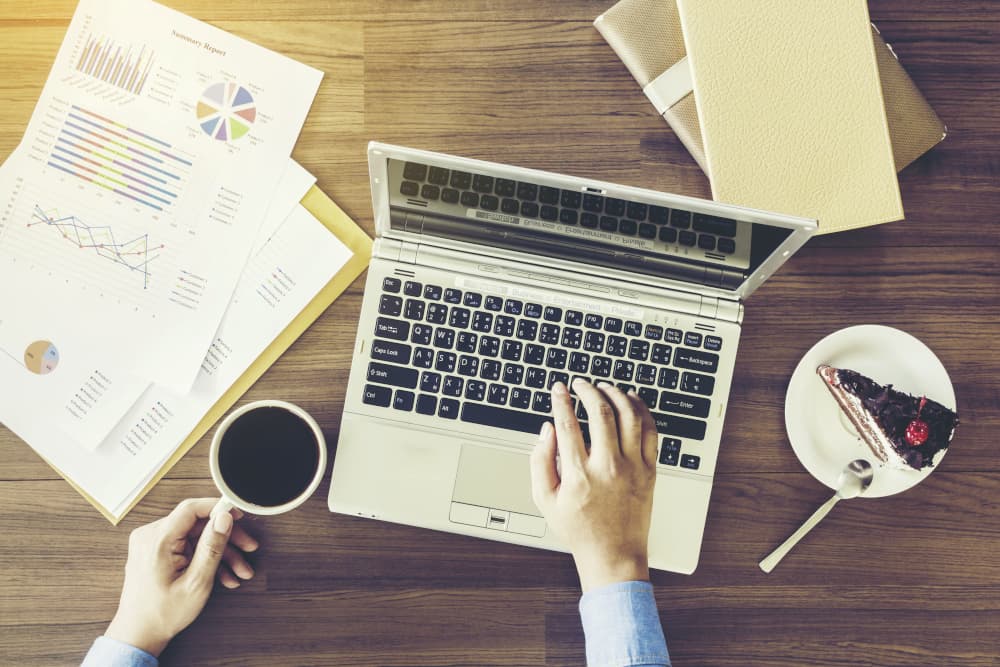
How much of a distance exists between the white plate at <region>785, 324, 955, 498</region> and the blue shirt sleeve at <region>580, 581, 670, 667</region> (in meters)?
0.26

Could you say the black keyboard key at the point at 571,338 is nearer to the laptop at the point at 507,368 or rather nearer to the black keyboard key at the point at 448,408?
the laptop at the point at 507,368

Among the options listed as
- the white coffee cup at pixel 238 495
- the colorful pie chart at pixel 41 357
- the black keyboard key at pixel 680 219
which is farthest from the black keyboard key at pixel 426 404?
the colorful pie chart at pixel 41 357

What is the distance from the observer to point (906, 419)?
2.57ft

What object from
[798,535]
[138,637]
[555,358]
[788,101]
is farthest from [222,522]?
[788,101]

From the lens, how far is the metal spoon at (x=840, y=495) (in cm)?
82

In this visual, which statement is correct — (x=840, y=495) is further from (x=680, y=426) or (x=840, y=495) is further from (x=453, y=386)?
(x=453, y=386)

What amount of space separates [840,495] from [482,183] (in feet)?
1.80

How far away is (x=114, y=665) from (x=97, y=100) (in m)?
0.65

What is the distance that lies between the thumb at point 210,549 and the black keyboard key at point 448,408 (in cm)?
26

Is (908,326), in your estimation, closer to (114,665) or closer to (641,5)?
(641,5)

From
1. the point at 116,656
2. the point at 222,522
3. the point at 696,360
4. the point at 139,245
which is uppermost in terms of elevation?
the point at 139,245

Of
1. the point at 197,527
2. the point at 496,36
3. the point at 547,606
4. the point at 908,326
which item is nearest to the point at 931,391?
the point at 908,326

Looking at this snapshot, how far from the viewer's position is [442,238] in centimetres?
78

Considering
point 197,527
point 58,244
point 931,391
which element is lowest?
point 197,527
